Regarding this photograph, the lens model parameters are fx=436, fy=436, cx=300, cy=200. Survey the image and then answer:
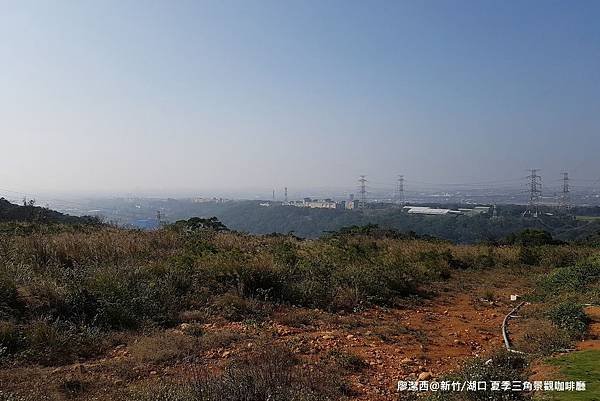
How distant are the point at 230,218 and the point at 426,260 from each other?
46.8 m

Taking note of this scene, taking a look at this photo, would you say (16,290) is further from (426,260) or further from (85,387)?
(426,260)

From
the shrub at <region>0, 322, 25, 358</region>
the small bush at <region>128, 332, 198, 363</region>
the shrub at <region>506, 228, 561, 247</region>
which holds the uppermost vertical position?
the shrub at <region>0, 322, 25, 358</region>

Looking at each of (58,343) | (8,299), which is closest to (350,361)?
(58,343)

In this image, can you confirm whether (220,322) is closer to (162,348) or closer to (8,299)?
(162,348)

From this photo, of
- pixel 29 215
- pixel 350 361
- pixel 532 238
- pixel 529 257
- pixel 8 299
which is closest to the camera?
pixel 350 361

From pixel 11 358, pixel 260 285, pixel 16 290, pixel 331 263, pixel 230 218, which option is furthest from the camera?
pixel 230 218

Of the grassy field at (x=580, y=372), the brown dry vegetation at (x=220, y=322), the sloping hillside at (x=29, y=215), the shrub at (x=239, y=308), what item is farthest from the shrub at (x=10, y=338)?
the sloping hillside at (x=29, y=215)

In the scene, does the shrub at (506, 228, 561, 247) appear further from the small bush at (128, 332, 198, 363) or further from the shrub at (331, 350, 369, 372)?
the small bush at (128, 332, 198, 363)

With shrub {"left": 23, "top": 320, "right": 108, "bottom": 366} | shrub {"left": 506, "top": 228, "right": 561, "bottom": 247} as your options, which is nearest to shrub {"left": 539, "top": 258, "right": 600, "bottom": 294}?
shrub {"left": 506, "top": 228, "right": 561, "bottom": 247}

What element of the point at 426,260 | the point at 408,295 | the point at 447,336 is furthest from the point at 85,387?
the point at 426,260

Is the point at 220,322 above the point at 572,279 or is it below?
above

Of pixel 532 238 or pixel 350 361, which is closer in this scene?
pixel 350 361

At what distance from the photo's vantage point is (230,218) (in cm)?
5719

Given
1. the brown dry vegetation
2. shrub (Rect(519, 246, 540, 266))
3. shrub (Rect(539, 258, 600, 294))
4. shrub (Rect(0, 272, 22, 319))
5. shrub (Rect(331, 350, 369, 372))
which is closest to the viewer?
the brown dry vegetation
